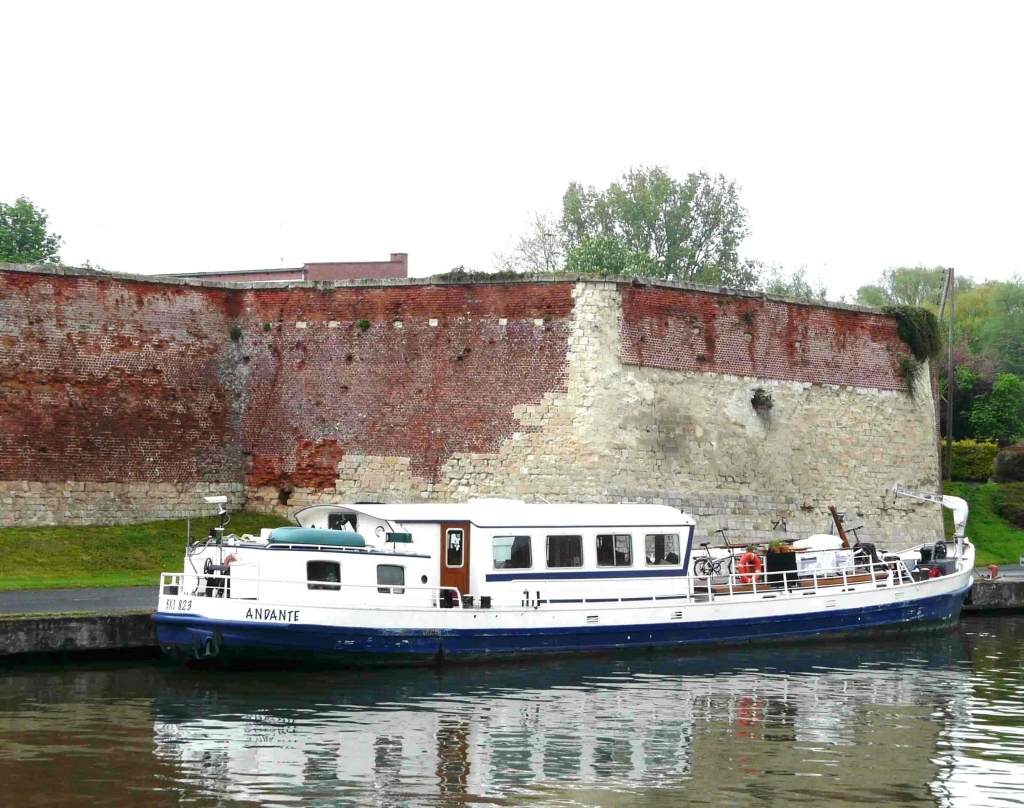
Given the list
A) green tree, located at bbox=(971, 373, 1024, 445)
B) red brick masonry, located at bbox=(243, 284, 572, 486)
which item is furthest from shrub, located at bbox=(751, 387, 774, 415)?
green tree, located at bbox=(971, 373, 1024, 445)

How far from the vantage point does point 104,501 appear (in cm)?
3322

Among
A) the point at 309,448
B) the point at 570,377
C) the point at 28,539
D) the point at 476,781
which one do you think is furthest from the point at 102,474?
the point at 476,781

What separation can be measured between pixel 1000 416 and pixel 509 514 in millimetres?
37756

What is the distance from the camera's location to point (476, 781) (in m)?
15.2

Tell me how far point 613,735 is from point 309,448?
18944 millimetres

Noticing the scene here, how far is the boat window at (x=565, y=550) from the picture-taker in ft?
79.8

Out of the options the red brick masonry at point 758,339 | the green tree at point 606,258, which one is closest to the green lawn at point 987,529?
the red brick masonry at point 758,339

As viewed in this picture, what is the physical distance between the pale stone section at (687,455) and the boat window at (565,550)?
27.5 feet

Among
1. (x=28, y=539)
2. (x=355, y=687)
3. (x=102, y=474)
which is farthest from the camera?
(x=102, y=474)

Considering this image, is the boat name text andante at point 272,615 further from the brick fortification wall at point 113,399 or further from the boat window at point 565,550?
the brick fortification wall at point 113,399

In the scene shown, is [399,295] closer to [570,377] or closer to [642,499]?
[570,377]

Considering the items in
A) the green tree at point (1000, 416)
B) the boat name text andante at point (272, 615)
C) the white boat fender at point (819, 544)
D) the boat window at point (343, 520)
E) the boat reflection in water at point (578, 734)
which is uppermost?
the green tree at point (1000, 416)

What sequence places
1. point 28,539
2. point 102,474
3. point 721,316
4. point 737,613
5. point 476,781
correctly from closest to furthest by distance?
point 476,781 → point 737,613 → point 28,539 → point 102,474 → point 721,316

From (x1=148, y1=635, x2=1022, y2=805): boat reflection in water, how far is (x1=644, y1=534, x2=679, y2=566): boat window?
203cm
